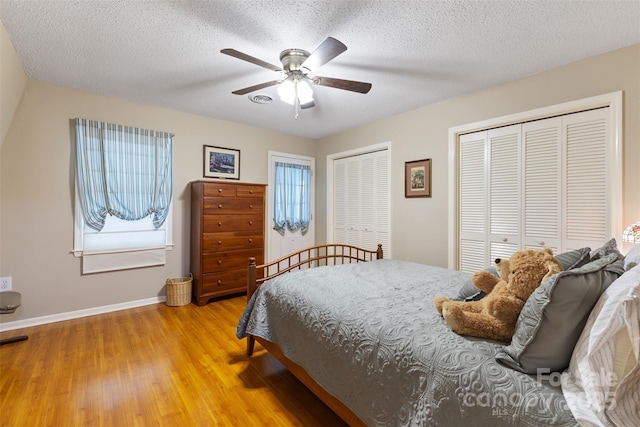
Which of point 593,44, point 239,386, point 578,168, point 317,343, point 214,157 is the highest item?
point 593,44

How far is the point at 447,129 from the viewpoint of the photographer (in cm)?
336

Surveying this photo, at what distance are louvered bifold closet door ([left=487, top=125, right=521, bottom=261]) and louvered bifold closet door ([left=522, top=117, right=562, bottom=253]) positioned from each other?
7 cm

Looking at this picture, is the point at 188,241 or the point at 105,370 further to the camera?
the point at 188,241

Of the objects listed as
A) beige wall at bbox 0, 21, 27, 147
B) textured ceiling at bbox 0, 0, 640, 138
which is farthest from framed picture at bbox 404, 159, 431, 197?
beige wall at bbox 0, 21, 27, 147

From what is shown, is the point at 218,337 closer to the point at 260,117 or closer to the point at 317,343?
the point at 317,343

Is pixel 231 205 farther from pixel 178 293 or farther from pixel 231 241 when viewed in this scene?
pixel 178 293

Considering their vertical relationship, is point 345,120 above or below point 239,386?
above

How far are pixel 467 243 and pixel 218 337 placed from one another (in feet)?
9.05

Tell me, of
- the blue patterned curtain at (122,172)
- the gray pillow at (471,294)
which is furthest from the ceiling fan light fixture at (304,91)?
the blue patterned curtain at (122,172)

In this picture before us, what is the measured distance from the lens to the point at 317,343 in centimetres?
163

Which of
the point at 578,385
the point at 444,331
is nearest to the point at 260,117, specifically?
the point at 444,331

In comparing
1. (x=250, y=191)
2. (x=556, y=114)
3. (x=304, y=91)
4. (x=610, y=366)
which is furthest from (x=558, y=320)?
(x=250, y=191)

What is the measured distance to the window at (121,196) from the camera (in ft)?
10.4

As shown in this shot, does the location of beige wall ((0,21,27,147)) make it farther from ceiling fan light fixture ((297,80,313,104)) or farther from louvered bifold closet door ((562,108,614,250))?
louvered bifold closet door ((562,108,614,250))
